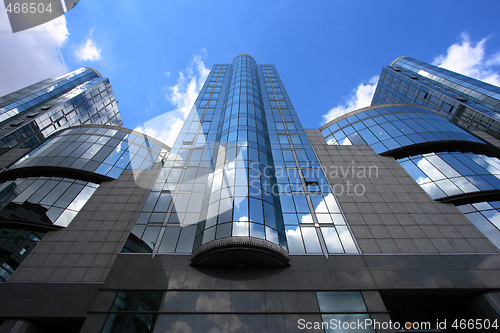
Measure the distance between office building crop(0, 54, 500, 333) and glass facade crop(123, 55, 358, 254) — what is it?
0.14 meters

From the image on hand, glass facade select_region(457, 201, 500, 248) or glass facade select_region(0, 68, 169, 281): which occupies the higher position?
glass facade select_region(0, 68, 169, 281)

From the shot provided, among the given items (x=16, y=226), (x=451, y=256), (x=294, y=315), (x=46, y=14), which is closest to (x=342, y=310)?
(x=294, y=315)

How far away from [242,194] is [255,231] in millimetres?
3530

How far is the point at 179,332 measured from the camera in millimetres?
13633

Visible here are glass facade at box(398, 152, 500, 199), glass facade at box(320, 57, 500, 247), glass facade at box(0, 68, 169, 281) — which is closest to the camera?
glass facade at box(0, 68, 169, 281)

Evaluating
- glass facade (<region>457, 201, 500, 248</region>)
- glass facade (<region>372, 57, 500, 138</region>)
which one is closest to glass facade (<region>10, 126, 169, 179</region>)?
glass facade (<region>457, 201, 500, 248</region>)

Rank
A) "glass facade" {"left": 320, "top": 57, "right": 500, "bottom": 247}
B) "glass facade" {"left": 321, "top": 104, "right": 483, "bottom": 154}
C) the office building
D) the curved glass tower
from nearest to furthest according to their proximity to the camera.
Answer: the office building, the curved glass tower, "glass facade" {"left": 320, "top": 57, "right": 500, "bottom": 247}, "glass facade" {"left": 321, "top": 104, "right": 483, "bottom": 154}

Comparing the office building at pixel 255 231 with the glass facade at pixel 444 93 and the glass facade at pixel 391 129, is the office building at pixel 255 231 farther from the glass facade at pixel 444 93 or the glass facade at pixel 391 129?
the glass facade at pixel 444 93

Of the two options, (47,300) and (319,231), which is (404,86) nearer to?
(319,231)

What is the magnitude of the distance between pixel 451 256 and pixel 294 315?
41.0 ft

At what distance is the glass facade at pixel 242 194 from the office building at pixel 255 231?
0.14 m

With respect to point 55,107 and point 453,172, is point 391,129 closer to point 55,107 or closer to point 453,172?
point 453,172

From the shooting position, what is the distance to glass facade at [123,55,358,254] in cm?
1812

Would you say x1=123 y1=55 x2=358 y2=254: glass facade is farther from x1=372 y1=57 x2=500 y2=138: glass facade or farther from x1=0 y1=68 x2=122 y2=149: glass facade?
x1=0 y1=68 x2=122 y2=149: glass facade
